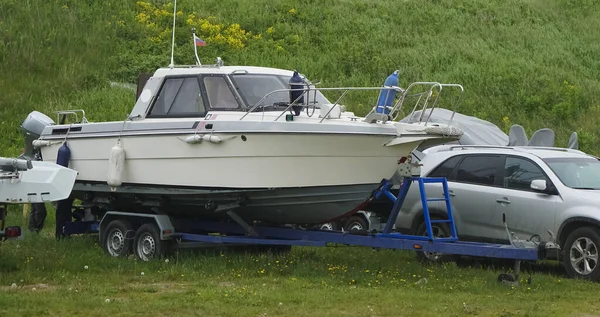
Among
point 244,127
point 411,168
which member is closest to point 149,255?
point 244,127

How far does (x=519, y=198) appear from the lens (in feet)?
41.3

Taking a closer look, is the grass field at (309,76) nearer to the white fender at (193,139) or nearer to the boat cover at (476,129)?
the white fender at (193,139)

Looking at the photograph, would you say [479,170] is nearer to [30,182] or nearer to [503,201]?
[503,201]

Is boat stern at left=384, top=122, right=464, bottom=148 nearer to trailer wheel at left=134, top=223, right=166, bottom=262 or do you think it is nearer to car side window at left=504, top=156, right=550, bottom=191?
car side window at left=504, top=156, right=550, bottom=191

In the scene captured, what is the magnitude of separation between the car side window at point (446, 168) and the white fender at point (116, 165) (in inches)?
180

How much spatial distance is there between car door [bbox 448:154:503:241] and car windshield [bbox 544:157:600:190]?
0.81 meters

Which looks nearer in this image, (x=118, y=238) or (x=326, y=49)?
(x=118, y=238)

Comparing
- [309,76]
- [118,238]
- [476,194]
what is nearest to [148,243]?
[118,238]

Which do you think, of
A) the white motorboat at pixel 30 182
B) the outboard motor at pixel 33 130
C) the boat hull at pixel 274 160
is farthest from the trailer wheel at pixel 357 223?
the white motorboat at pixel 30 182

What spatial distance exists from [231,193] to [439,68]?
18204 mm

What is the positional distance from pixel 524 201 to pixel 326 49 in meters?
18.5

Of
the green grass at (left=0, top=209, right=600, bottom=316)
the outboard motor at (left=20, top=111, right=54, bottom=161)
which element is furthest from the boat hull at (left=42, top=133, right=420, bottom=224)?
the outboard motor at (left=20, top=111, right=54, bottom=161)

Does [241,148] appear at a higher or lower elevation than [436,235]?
higher

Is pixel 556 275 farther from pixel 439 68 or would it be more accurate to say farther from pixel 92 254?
pixel 439 68
